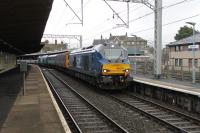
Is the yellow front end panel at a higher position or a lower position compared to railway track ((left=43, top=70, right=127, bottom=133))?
higher

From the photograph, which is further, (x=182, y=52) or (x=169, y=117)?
(x=182, y=52)

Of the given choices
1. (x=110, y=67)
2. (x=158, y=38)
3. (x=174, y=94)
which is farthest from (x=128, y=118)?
(x=158, y=38)

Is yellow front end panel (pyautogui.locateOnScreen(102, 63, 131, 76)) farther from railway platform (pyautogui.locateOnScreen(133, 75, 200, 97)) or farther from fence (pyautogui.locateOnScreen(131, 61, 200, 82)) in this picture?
fence (pyautogui.locateOnScreen(131, 61, 200, 82))

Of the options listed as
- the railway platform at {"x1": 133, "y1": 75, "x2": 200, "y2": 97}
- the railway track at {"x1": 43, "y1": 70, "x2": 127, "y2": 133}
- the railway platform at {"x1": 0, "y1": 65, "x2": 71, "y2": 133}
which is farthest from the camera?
the railway platform at {"x1": 133, "y1": 75, "x2": 200, "y2": 97}

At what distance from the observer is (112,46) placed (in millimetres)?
20078

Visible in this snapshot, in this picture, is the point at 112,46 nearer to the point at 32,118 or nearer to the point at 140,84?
the point at 140,84

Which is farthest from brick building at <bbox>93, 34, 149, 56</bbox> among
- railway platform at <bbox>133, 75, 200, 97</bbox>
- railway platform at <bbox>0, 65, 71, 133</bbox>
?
railway platform at <bbox>0, 65, 71, 133</bbox>

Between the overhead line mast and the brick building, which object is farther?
the brick building

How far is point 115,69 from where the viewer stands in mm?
19016

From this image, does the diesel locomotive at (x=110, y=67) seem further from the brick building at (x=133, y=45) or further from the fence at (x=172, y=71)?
the brick building at (x=133, y=45)

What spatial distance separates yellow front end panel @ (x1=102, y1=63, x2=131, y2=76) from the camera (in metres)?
18.8

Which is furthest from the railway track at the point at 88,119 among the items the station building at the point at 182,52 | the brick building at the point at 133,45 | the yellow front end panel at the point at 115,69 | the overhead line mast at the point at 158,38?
the brick building at the point at 133,45

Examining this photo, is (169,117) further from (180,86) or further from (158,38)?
(158,38)

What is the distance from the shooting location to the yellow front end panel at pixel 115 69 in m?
18.8
